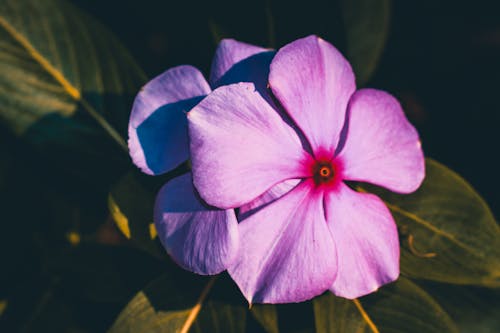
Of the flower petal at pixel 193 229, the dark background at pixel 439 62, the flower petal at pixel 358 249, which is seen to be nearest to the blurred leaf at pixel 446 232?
the flower petal at pixel 358 249

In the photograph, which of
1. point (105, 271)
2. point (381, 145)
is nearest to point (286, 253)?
point (381, 145)

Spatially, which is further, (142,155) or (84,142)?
(84,142)

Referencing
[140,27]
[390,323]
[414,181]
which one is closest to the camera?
[414,181]

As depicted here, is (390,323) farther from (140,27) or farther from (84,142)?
(140,27)

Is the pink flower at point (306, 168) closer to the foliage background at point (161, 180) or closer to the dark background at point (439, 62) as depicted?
the foliage background at point (161, 180)

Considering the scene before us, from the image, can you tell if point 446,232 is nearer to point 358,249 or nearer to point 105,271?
point 358,249

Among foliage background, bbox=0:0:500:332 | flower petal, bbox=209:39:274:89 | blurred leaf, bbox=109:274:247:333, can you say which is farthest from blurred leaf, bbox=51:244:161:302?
flower petal, bbox=209:39:274:89

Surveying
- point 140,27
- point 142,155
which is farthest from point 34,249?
point 140,27
